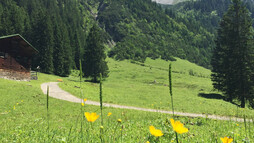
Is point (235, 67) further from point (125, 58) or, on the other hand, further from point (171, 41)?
point (171, 41)

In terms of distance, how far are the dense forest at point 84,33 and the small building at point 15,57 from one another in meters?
19.6

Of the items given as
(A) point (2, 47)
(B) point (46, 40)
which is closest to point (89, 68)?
(B) point (46, 40)

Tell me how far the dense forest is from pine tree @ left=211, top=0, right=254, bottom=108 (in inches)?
1854

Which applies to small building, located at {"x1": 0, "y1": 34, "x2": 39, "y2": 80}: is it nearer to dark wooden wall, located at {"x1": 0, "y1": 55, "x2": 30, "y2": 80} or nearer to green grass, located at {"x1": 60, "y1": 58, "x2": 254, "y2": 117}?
dark wooden wall, located at {"x1": 0, "y1": 55, "x2": 30, "y2": 80}

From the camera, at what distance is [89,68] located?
4869cm

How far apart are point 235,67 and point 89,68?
36803mm

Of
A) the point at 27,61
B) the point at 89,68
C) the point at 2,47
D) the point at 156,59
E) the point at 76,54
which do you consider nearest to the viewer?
the point at 2,47

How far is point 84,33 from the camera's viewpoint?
103 meters

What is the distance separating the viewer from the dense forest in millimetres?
53812

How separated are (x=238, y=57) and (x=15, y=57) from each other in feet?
130

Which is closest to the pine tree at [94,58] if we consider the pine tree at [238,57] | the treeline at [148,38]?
the pine tree at [238,57]

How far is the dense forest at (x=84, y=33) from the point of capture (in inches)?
2119

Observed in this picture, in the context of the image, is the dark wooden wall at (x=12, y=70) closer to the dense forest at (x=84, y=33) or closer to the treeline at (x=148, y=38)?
the dense forest at (x=84, y=33)

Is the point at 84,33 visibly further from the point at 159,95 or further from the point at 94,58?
the point at 159,95
